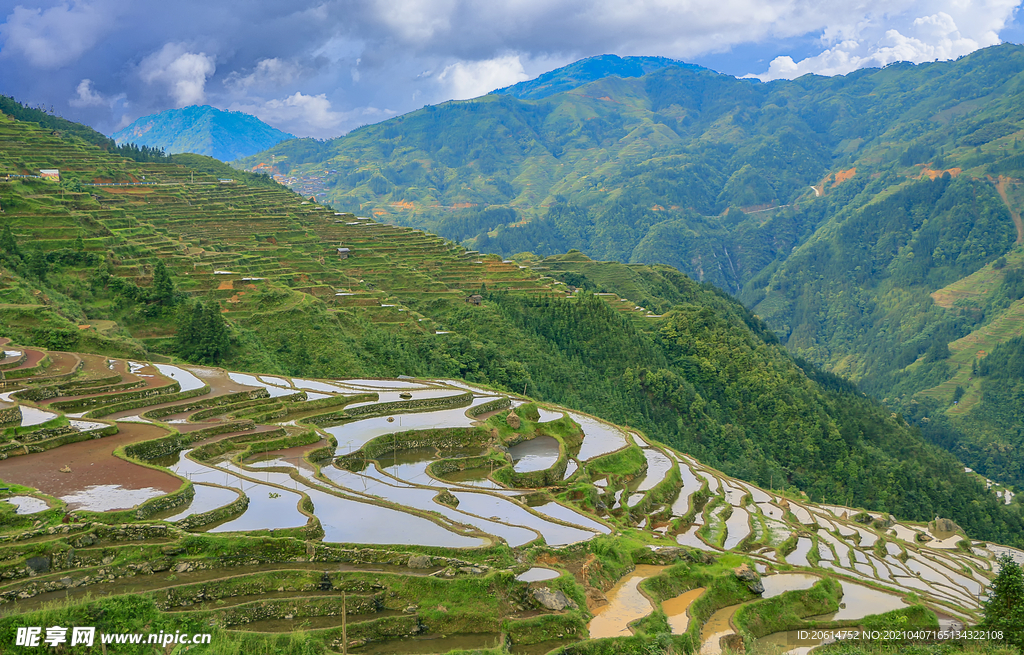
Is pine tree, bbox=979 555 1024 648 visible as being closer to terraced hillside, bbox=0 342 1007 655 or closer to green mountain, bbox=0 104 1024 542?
terraced hillside, bbox=0 342 1007 655

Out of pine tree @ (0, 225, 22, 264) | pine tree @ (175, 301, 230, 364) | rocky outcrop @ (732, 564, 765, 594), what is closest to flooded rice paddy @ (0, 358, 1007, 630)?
rocky outcrop @ (732, 564, 765, 594)

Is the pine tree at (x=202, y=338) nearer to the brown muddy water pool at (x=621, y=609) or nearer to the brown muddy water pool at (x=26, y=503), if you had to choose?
the brown muddy water pool at (x=26, y=503)

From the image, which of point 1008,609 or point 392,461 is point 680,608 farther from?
point 392,461

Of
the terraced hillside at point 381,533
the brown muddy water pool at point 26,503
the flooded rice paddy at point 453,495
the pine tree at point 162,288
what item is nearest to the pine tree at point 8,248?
the pine tree at point 162,288

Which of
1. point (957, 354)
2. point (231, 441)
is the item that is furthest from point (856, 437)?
point (957, 354)

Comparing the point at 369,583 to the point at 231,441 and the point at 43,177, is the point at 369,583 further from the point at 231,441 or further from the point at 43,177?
the point at 43,177
